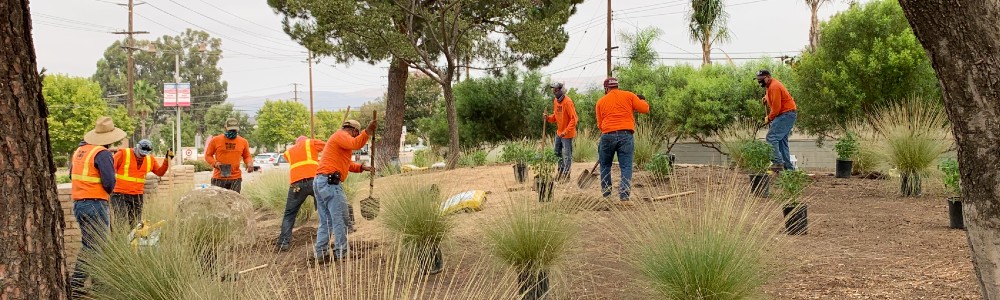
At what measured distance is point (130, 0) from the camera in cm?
4088

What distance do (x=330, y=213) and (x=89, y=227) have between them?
193 cm

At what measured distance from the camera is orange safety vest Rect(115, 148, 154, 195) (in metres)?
8.02

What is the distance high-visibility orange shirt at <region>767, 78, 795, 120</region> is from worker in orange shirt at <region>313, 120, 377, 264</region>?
4799mm

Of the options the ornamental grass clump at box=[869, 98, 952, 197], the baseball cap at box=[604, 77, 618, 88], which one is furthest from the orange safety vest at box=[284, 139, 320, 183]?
the ornamental grass clump at box=[869, 98, 952, 197]

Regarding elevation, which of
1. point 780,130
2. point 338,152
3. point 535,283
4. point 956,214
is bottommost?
point 535,283

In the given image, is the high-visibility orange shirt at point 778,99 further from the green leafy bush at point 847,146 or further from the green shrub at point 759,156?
the green leafy bush at point 847,146

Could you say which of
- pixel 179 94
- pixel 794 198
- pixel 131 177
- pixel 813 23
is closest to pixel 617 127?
pixel 794 198

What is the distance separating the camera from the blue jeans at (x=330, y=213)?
690cm

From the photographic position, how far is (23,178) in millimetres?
2811

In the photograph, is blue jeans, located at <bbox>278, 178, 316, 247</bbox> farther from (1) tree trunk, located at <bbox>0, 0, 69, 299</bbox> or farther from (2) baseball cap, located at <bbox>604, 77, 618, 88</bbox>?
(1) tree trunk, located at <bbox>0, 0, 69, 299</bbox>

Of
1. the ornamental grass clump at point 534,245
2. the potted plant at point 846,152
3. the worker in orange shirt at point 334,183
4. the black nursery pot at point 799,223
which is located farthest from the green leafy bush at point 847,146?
the ornamental grass clump at point 534,245

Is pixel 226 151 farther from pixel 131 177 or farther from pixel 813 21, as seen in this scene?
pixel 813 21

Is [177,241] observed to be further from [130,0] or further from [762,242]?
[130,0]

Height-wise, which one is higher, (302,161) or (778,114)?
(778,114)
